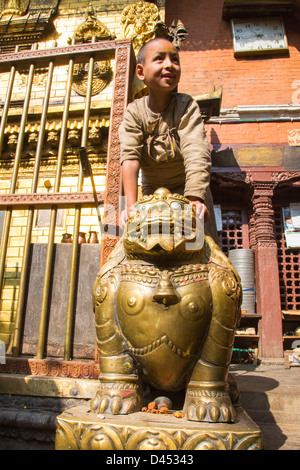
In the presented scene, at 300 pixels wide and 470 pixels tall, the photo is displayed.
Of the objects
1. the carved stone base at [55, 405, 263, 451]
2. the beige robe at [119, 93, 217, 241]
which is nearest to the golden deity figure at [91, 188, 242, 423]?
the carved stone base at [55, 405, 263, 451]

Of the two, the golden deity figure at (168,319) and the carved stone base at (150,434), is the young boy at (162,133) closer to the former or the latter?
the golden deity figure at (168,319)

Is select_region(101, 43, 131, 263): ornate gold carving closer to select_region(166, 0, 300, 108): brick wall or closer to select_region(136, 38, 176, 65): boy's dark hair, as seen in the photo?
select_region(136, 38, 176, 65): boy's dark hair

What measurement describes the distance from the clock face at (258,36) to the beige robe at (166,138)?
5892mm

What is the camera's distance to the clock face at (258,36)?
6.52m

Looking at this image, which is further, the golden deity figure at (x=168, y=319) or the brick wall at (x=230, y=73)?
the brick wall at (x=230, y=73)

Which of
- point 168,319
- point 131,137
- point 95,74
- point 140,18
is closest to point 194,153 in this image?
point 131,137

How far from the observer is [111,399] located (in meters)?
1.18

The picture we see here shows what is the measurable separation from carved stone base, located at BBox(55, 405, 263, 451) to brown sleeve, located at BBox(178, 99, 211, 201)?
2.93 feet

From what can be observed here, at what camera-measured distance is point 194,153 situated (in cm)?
158

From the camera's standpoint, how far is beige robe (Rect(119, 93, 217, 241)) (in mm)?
1646

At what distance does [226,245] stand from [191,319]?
4.73 m

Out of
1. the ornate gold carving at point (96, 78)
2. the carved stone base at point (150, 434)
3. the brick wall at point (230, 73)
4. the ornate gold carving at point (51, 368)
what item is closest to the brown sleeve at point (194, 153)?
the carved stone base at point (150, 434)

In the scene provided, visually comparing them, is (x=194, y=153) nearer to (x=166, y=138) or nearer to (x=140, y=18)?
(x=166, y=138)

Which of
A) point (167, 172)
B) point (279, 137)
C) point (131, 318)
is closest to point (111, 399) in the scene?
point (131, 318)
